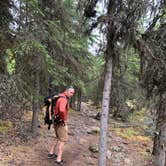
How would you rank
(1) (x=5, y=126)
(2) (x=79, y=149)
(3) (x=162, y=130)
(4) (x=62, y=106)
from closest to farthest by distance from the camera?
(4) (x=62, y=106), (3) (x=162, y=130), (2) (x=79, y=149), (1) (x=5, y=126)

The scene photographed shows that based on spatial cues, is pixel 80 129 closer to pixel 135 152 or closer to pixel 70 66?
pixel 135 152

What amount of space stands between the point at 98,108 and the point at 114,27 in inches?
618

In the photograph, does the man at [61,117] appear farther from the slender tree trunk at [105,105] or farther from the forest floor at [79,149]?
the slender tree trunk at [105,105]

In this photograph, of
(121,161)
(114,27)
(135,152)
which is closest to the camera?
(114,27)

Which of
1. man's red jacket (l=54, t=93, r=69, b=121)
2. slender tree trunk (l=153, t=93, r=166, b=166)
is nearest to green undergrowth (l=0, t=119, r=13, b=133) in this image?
man's red jacket (l=54, t=93, r=69, b=121)

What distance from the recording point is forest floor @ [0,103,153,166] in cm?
787

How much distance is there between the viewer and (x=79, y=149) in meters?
9.61

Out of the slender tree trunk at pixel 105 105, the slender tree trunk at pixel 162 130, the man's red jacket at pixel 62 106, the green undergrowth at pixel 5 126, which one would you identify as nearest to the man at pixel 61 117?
the man's red jacket at pixel 62 106

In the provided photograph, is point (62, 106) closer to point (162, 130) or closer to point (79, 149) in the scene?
point (79, 149)

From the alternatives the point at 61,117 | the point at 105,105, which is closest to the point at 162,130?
the point at 105,105

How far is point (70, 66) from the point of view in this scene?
33.0 ft

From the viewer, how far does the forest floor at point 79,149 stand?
25.8 ft

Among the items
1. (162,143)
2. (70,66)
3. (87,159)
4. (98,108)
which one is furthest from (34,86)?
(98,108)

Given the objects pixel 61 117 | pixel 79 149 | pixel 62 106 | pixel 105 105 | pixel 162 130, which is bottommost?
pixel 79 149
